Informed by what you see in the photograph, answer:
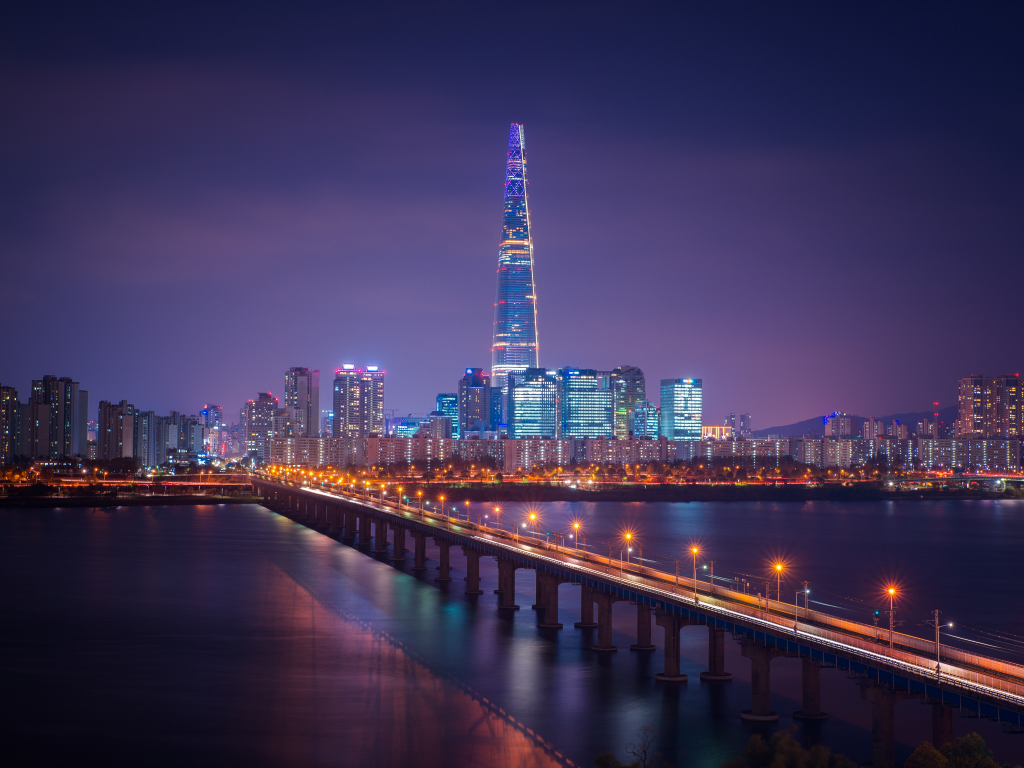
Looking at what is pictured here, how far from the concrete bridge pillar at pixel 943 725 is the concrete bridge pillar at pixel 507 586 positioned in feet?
93.1

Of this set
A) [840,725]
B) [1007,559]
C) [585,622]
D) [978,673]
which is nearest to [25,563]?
[585,622]

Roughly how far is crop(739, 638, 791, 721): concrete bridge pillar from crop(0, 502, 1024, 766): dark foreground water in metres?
0.46

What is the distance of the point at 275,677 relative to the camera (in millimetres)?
37500

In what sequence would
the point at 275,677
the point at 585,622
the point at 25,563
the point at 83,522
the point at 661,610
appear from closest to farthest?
the point at 661,610
the point at 275,677
the point at 585,622
the point at 25,563
the point at 83,522

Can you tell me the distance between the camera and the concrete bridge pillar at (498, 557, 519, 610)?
164 feet

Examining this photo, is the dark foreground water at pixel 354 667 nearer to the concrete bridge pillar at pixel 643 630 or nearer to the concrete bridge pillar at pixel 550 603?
the concrete bridge pillar at pixel 643 630

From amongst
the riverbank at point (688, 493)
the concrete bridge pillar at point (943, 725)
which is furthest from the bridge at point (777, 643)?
the riverbank at point (688, 493)

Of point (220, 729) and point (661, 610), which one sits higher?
point (661, 610)

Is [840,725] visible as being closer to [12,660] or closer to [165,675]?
[165,675]

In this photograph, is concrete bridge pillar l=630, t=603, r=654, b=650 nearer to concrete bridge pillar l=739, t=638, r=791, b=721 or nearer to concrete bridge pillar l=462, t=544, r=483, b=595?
concrete bridge pillar l=739, t=638, r=791, b=721

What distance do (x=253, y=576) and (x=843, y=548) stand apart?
5206cm

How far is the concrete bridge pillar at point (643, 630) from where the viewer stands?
125ft

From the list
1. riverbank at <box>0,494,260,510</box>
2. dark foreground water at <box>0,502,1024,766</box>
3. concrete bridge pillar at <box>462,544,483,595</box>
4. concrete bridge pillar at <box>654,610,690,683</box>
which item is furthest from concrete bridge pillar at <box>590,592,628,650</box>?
riverbank at <box>0,494,260,510</box>

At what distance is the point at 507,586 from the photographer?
50.5 meters
